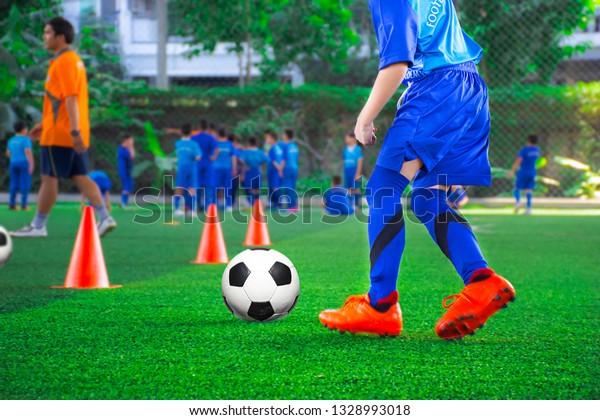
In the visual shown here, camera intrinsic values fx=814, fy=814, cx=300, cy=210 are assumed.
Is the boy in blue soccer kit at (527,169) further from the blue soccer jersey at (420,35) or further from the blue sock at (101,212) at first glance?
the blue soccer jersey at (420,35)

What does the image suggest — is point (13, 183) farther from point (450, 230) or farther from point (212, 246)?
point (450, 230)

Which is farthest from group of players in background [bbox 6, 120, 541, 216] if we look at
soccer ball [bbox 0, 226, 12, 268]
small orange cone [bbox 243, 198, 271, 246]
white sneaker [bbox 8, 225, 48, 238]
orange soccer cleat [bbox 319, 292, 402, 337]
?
orange soccer cleat [bbox 319, 292, 402, 337]

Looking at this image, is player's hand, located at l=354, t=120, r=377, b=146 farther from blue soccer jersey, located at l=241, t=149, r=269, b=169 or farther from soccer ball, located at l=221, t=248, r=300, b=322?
blue soccer jersey, located at l=241, t=149, r=269, b=169

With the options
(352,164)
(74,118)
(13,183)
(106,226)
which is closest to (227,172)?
(352,164)

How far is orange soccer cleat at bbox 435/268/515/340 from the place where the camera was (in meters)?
3.62

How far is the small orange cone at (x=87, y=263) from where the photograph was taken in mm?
5594

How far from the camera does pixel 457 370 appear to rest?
3123 mm

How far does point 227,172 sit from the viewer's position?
16953 millimetres

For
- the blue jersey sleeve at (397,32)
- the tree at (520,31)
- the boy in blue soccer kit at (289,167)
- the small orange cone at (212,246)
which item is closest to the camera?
the blue jersey sleeve at (397,32)

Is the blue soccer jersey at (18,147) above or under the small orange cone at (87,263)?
under

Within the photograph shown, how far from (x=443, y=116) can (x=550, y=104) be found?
59.4ft

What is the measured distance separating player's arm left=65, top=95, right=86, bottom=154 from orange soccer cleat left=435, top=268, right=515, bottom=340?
585 centimetres

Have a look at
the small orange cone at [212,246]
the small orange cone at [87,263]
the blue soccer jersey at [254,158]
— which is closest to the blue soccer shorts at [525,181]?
the blue soccer jersey at [254,158]

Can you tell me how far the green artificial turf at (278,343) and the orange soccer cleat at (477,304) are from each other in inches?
3.5
